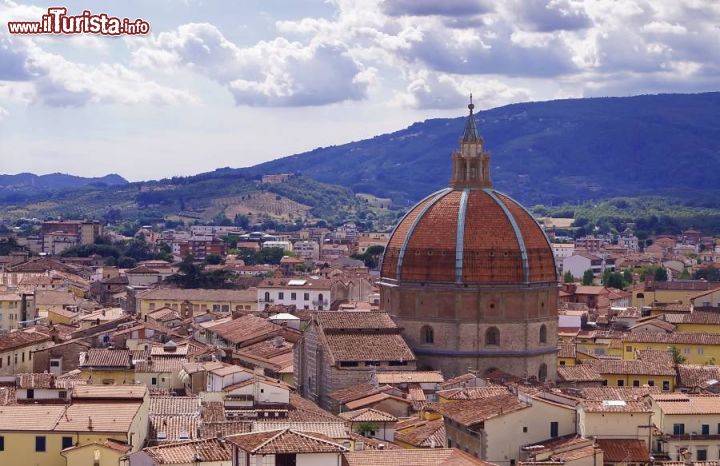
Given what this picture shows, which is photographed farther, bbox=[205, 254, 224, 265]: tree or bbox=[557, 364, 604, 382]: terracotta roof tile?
bbox=[205, 254, 224, 265]: tree

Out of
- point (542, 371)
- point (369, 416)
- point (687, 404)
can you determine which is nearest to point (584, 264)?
point (542, 371)

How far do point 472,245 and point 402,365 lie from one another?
22.1 ft

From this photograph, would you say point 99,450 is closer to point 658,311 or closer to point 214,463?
point 214,463

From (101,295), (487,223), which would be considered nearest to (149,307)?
(101,295)

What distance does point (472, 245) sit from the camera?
2616 inches

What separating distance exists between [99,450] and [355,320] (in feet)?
91.3

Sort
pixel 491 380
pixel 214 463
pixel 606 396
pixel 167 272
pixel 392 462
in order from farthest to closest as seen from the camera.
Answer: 1. pixel 167 272
2. pixel 491 380
3. pixel 606 396
4. pixel 214 463
5. pixel 392 462

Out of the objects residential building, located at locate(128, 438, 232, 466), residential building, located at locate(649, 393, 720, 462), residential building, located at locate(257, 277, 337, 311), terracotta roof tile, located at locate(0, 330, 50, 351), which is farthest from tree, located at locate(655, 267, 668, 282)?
residential building, located at locate(128, 438, 232, 466)

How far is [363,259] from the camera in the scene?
172 meters

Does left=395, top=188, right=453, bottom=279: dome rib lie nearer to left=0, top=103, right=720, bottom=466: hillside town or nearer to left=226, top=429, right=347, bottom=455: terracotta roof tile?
left=0, top=103, right=720, bottom=466: hillside town

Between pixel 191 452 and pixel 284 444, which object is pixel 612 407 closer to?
pixel 191 452

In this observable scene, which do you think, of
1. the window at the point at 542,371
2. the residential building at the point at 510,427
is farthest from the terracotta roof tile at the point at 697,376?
the residential building at the point at 510,427

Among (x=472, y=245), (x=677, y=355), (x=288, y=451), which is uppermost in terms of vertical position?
(x=472, y=245)

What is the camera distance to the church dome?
6619cm
